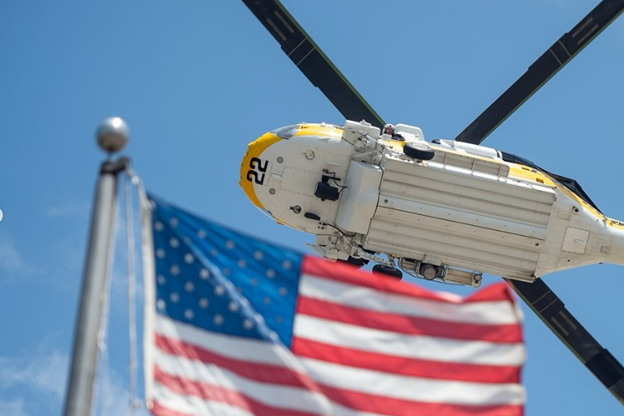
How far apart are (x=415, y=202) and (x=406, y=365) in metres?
15.5

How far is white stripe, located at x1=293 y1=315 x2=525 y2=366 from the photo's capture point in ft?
35.3

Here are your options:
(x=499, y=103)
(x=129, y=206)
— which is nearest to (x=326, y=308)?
(x=129, y=206)

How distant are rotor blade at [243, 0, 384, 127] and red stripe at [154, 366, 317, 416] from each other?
2082cm

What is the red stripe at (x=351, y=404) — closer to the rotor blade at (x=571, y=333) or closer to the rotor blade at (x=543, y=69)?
the rotor blade at (x=543, y=69)

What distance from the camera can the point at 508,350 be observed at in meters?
10.9

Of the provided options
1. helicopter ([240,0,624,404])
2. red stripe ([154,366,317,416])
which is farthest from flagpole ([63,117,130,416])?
helicopter ([240,0,624,404])

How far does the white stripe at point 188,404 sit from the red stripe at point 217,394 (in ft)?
0.10

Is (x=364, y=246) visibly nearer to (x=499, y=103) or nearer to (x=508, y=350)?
(x=499, y=103)

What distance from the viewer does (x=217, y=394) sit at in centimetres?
1027

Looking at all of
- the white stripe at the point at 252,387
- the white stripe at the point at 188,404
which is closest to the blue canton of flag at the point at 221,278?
the white stripe at the point at 252,387

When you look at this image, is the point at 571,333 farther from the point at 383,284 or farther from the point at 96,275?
the point at 96,275

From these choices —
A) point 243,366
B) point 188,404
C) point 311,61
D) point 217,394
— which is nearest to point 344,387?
point 243,366

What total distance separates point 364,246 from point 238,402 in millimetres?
16408

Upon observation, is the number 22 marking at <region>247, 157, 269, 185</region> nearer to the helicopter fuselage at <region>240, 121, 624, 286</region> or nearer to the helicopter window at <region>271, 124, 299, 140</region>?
the helicopter fuselage at <region>240, 121, 624, 286</region>
